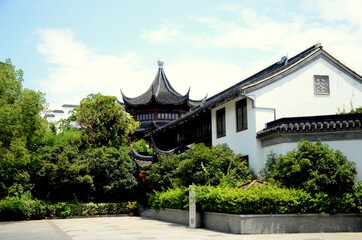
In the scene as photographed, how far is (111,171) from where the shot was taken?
25.7 metres

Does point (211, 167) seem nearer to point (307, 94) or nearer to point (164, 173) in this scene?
point (164, 173)

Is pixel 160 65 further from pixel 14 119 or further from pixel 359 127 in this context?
pixel 359 127

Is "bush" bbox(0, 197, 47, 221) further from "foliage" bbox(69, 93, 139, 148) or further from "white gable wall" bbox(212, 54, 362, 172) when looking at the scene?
"white gable wall" bbox(212, 54, 362, 172)

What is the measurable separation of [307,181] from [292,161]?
84cm

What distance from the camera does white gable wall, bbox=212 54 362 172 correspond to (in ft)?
59.3

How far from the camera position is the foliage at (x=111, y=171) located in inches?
1002

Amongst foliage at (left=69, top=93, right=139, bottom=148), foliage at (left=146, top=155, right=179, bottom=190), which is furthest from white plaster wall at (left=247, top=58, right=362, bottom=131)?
foliage at (left=69, top=93, right=139, bottom=148)

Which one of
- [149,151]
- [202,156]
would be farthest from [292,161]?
[149,151]

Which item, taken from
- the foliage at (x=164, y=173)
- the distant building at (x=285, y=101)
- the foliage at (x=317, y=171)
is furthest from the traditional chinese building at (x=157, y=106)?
the foliage at (x=317, y=171)

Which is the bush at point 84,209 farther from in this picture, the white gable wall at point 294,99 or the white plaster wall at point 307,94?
the white plaster wall at point 307,94

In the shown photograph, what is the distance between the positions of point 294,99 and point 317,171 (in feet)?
18.2

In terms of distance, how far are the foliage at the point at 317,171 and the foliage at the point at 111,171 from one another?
12952 millimetres

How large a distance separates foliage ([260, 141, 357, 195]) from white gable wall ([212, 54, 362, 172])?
10.9 ft

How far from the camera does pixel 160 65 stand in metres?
45.4
